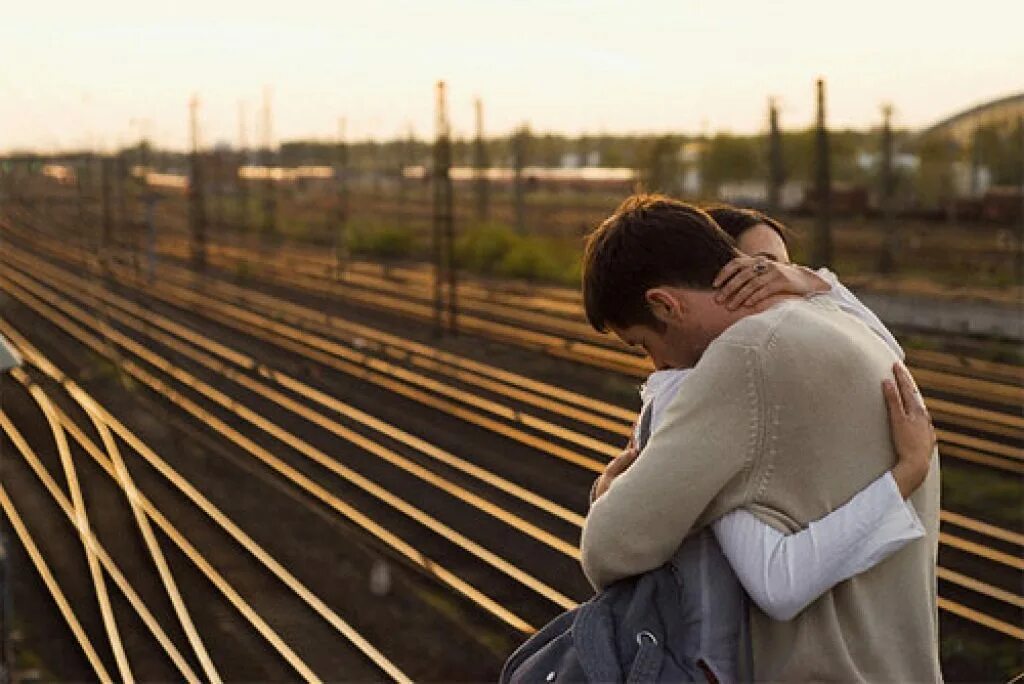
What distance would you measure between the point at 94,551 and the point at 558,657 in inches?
406

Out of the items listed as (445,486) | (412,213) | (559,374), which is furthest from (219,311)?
(412,213)

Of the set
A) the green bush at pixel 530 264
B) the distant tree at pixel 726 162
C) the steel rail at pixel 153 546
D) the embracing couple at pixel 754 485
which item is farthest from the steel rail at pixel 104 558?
the distant tree at pixel 726 162

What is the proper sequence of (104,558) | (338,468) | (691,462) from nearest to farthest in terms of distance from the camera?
(691,462) → (104,558) → (338,468)

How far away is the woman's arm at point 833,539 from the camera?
1792 mm

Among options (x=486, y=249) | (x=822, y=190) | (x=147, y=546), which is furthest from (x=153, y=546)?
(x=486, y=249)

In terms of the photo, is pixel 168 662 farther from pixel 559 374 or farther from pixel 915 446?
pixel 559 374

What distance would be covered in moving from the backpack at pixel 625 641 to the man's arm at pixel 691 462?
0.15ft

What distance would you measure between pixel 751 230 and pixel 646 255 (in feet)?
1.49

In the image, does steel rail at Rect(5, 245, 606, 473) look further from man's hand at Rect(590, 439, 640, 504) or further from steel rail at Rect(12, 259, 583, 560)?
man's hand at Rect(590, 439, 640, 504)

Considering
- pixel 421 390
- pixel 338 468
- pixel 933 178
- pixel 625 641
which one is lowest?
pixel 338 468

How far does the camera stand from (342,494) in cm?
1302

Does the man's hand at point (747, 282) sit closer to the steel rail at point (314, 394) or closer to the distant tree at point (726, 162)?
the steel rail at point (314, 394)

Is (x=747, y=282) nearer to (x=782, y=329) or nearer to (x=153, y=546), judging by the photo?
(x=782, y=329)

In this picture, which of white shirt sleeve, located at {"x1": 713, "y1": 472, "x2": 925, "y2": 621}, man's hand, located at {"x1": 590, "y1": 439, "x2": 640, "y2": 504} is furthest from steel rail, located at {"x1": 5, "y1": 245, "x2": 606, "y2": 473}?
white shirt sleeve, located at {"x1": 713, "y1": 472, "x2": 925, "y2": 621}
